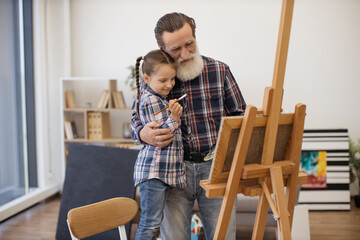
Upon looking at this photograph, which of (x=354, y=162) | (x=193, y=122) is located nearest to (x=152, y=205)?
(x=193, y=122)

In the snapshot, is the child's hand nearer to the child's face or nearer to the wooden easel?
the child's face

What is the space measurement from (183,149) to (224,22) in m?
3.31

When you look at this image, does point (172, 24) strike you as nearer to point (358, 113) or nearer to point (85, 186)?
point (85, 186)

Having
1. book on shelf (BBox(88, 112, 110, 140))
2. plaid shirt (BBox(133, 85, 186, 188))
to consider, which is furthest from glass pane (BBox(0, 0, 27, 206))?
plaid shirt (BBox(133, 85, 186, 188))

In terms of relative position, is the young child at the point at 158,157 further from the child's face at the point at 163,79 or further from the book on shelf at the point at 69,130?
the book on shelf at the point at 69,130

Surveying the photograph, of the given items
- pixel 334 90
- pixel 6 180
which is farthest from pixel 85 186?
pixel 334 90

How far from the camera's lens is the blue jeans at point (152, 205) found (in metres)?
1.47

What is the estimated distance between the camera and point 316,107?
14.2 ft

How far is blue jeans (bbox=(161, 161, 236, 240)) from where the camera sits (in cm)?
149

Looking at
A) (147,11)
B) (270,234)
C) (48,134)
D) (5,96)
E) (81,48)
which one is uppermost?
(147,11)

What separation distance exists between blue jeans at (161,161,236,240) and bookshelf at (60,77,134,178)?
9.29 feet

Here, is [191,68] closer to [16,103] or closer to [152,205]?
[152,205]

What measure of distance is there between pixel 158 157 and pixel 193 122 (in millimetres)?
221

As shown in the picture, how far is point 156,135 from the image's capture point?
1459mm
